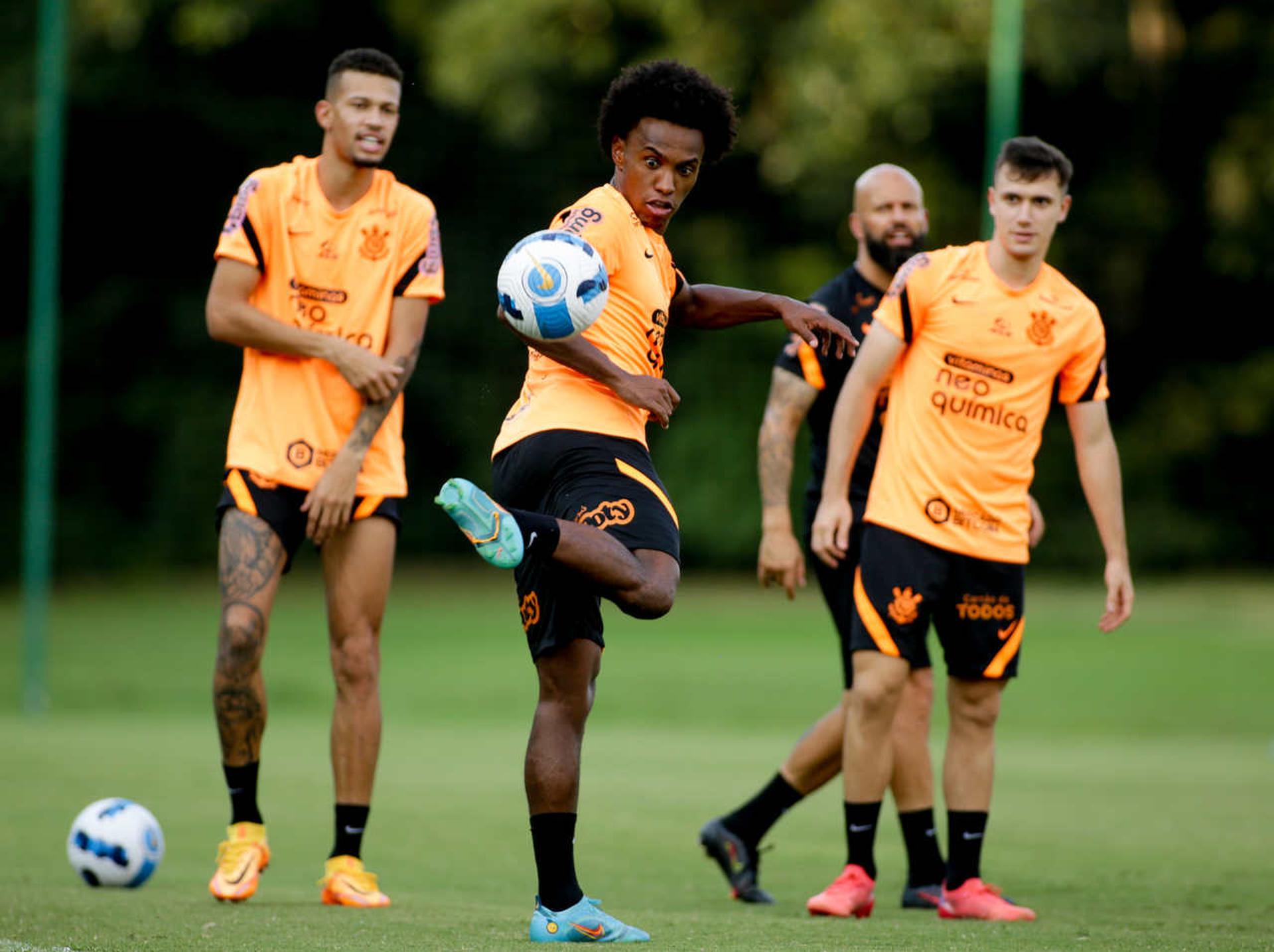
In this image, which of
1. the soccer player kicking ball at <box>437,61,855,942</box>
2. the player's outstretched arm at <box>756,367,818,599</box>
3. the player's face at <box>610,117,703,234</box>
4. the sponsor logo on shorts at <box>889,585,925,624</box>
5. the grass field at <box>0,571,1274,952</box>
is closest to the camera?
the soccer player kicking ball at <box>437,61,855,942</box>

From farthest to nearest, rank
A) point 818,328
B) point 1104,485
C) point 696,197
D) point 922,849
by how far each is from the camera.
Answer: point 696,197
point 922,849
point 1104,485
point 818,328

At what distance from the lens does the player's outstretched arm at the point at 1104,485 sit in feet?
21.4

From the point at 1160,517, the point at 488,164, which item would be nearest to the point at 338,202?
the point at 488,164

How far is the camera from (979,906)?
6.11m

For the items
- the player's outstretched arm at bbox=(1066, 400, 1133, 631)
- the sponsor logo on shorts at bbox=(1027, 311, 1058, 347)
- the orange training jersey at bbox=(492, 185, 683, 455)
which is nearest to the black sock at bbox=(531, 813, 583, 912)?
the orange training jersey at bbox=(492, 185, 683, 455)

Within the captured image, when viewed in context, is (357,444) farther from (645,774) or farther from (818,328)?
(645,774)

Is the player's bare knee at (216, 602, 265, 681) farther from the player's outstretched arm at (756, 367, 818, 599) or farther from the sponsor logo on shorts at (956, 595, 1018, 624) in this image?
the sponsor logo on shorts at (956, 595, 1018, 624)

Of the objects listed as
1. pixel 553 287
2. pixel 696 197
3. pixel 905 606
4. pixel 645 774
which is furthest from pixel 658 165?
pixel 696 197

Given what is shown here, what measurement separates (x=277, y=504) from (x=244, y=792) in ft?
3.21

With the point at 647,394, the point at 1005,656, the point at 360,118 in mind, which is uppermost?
the point at 360,118

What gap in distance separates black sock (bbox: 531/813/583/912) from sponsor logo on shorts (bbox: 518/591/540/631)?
0.53 meters

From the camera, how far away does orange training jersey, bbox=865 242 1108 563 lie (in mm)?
6398

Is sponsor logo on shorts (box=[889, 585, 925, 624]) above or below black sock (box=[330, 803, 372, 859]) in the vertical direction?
above

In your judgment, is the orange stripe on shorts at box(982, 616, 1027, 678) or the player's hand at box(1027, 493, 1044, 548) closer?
the orange stripe on shorts at box(982, 616, 1027, 678)
